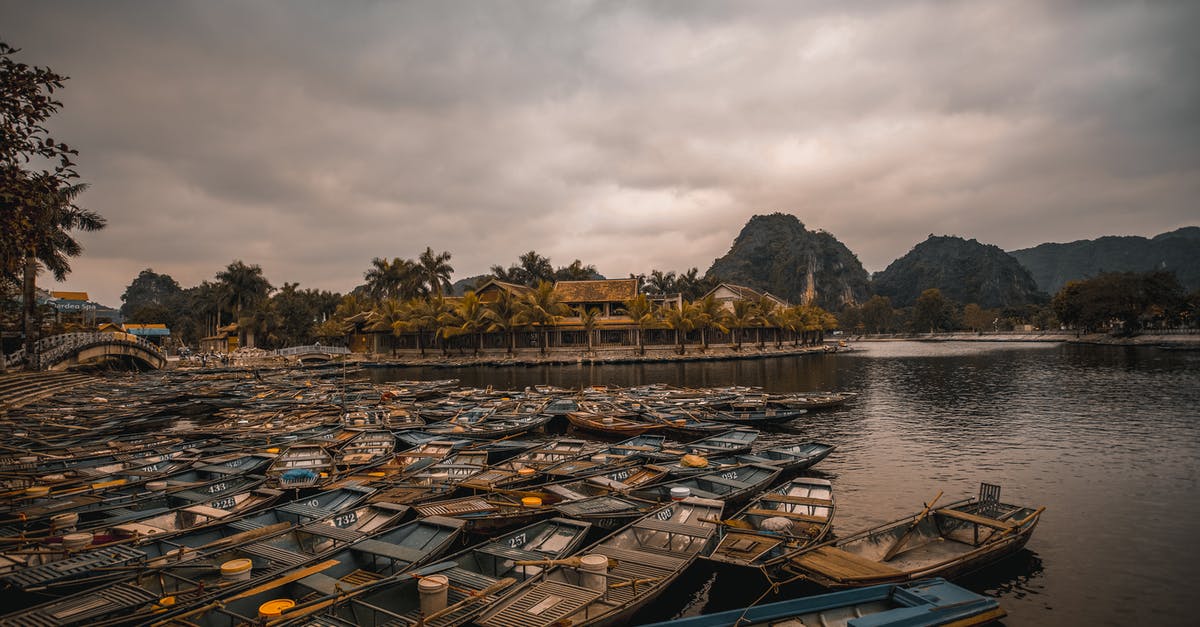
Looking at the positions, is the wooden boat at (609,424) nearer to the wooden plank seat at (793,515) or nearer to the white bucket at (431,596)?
the wooden plank seat at (793,515)

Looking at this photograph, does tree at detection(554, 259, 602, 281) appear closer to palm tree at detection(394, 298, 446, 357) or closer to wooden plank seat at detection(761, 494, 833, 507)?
palm tree at detection(394, 298, 446, 357)

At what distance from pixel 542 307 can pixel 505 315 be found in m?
5.12

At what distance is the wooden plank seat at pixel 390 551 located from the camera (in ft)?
32.9

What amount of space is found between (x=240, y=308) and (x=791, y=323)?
88929mm

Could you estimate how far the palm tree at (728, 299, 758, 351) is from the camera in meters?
82.4

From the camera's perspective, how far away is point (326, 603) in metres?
8.16

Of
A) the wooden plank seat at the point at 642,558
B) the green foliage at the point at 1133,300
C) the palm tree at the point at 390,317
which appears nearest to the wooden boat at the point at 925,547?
the wooden plank seat at the point at 642,558

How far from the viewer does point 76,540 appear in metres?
11.2

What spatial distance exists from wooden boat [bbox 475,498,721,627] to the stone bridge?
52.3 m

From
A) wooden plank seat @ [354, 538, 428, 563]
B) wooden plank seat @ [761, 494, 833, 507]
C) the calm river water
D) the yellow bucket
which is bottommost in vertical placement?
the calm river water

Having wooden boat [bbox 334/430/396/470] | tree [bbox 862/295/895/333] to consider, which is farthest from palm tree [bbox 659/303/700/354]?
tree [bbox 862/295/895/333]

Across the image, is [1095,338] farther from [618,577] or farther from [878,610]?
[618,577]

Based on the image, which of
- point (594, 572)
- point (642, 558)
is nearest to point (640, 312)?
point (642, 558)

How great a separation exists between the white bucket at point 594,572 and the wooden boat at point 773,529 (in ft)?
7.74
